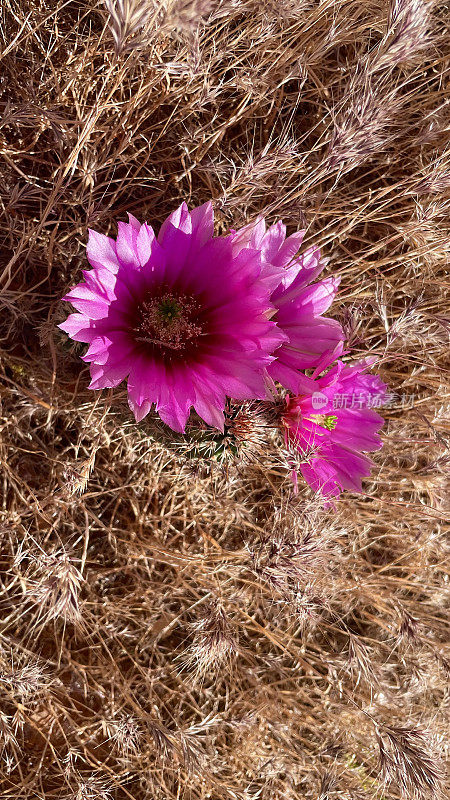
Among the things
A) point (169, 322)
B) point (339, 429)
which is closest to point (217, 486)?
point (339, 429)

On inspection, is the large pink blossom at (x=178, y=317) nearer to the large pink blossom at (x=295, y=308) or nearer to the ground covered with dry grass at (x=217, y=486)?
the large pink blossom at (x=295, y=308)

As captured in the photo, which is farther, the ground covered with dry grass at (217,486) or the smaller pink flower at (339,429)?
the ground covered with dry grass at (217,486)

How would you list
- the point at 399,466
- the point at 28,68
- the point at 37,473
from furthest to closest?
the point at 399,466 < the point at 37,473 < the point at 28,68

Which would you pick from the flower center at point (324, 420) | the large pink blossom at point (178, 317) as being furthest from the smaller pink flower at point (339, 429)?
the large pink blossom at point (178, 317)

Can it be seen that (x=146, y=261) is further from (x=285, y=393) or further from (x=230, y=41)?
(x=230, y=41)

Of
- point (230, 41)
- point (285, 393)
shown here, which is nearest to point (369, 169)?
point (230, 41)

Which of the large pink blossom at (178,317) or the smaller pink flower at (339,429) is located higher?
the large pink blossom at (178,317)
